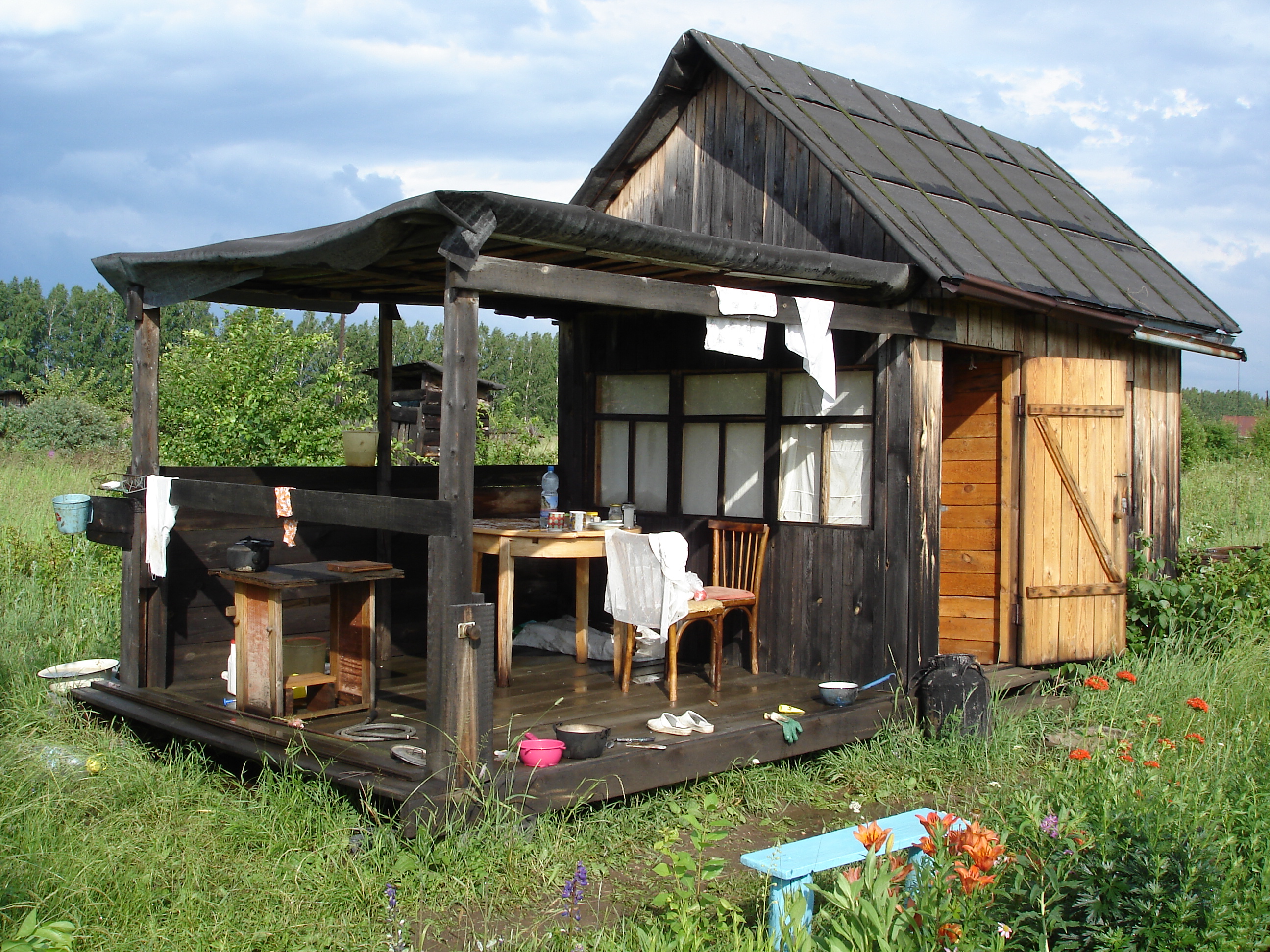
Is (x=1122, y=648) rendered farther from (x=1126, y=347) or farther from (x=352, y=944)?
(x=352, y=944)

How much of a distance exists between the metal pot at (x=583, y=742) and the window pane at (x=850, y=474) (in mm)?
2328

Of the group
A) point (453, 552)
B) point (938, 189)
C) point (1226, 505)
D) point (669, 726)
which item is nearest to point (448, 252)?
point (453, 552)

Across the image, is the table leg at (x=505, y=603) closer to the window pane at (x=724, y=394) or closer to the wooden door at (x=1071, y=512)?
the window pane at (x=724, y=394)

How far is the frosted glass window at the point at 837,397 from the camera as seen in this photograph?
6.54 meters

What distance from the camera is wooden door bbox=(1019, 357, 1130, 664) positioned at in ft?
23.5

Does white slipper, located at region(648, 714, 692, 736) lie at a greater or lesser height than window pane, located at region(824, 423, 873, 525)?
lesser

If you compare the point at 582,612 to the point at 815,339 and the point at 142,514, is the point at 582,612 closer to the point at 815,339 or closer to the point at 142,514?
the point at 815,339

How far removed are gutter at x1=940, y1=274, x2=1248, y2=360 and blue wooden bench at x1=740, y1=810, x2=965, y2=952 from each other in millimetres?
3375

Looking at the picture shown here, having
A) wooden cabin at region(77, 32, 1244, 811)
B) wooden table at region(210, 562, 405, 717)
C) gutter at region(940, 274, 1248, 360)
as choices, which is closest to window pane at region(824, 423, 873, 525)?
wooden cabin at region(77, 32, 1244, 811)

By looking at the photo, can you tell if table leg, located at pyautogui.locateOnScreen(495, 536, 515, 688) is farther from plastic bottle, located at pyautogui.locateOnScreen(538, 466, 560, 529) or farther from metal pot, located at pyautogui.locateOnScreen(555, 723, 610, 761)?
metal pot, located at pyautogui.locateOnScreen(555, 723, 610, 761)

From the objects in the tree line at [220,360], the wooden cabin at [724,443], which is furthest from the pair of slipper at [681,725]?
the tree line at [220,360]

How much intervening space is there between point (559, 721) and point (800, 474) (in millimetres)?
2320

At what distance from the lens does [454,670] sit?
432 centimetres

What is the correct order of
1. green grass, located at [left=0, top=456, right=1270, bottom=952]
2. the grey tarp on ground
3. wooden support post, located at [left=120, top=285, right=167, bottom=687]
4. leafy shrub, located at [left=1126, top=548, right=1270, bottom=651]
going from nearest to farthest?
green grass, located at [left=0, top=456, right=1270, bottom=952] < the grey tarp on ground < wooden support post, located at [left=120, top=285, right=167, bottom=687] < leafy shrub, located at [left=1126, top=548, right=1270, bottom=651]
